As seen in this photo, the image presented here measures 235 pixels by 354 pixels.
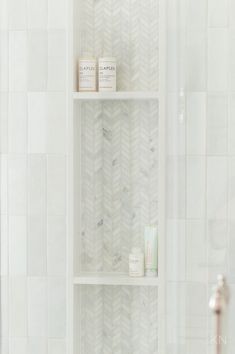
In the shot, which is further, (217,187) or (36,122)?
(36,122)

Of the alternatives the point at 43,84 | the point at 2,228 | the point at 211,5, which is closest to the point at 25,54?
the point at 43,84

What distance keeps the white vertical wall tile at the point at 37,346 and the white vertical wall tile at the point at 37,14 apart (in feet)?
2.53

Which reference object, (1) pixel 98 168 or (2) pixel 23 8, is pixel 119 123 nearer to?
(1) pixel 98 168

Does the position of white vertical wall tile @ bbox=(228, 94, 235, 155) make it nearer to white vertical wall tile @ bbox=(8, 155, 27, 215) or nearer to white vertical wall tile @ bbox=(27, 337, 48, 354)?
white vertical wall tile @ bbox=(8, 155, 27, 215)

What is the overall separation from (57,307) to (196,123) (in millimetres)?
614

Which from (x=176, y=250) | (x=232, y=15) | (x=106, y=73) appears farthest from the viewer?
(x=106, y=73)

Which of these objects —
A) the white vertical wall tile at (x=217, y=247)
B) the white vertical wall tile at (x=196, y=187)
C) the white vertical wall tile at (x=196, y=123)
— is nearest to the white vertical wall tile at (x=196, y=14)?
the white vertical wall tile at (x=196, y=123)

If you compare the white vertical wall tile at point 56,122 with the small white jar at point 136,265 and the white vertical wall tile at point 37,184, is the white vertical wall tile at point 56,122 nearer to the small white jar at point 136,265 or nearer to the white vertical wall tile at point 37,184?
the white vertical wall tile at point 37,184

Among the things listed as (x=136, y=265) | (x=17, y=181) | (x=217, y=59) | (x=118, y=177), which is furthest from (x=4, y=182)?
(x=217, y=59)

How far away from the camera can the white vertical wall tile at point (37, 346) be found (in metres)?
1.43

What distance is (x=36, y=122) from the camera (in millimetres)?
1421

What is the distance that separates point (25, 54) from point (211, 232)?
26.5 inches

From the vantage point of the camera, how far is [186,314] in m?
1.16

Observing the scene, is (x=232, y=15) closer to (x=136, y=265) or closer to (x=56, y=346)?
(x=136, y=265)
